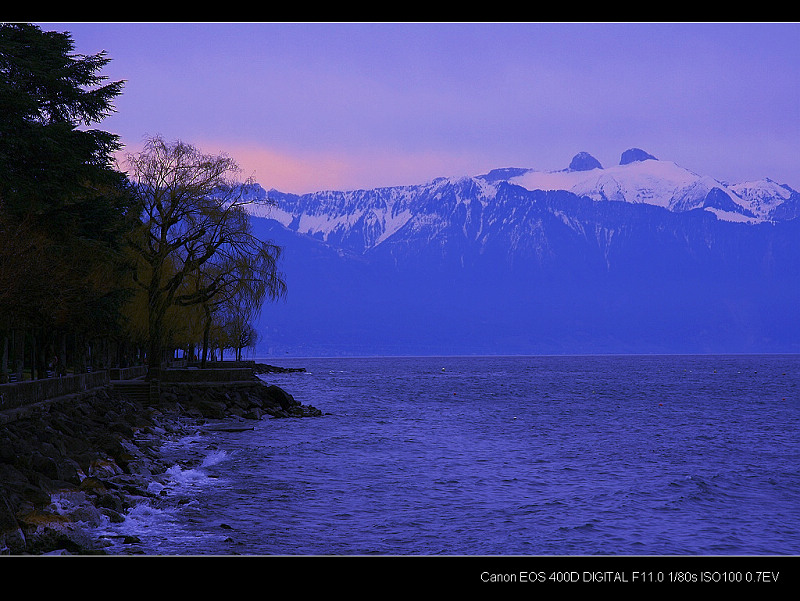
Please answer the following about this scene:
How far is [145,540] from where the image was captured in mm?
15211

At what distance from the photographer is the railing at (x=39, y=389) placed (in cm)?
2330

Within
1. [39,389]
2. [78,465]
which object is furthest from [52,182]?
[78,465]

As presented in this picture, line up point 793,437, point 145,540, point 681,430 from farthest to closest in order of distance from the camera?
1. point 681,430
2. point 793,437
3. point 145,540

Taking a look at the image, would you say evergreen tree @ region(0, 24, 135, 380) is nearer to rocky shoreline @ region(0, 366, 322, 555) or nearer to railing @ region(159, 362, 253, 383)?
rocky shoreline @ region(0, 366, 322, 555)

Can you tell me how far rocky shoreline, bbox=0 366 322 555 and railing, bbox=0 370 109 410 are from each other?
37 centimetres

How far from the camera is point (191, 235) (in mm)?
42125

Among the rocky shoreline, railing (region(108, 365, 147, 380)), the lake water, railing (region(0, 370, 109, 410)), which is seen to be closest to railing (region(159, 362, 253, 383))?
railing (region(108, 365, 147, 380))

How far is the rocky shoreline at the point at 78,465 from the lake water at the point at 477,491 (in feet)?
3.15

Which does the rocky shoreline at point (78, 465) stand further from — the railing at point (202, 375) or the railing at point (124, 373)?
the railing at point (124, 373)

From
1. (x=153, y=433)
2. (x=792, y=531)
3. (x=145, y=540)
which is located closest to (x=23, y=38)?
(x=153, y=433)

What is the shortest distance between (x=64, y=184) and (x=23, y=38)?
5.88 metres

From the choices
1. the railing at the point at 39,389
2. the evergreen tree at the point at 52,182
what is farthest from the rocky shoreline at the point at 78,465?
the evergreen tree at the point at 52,182
